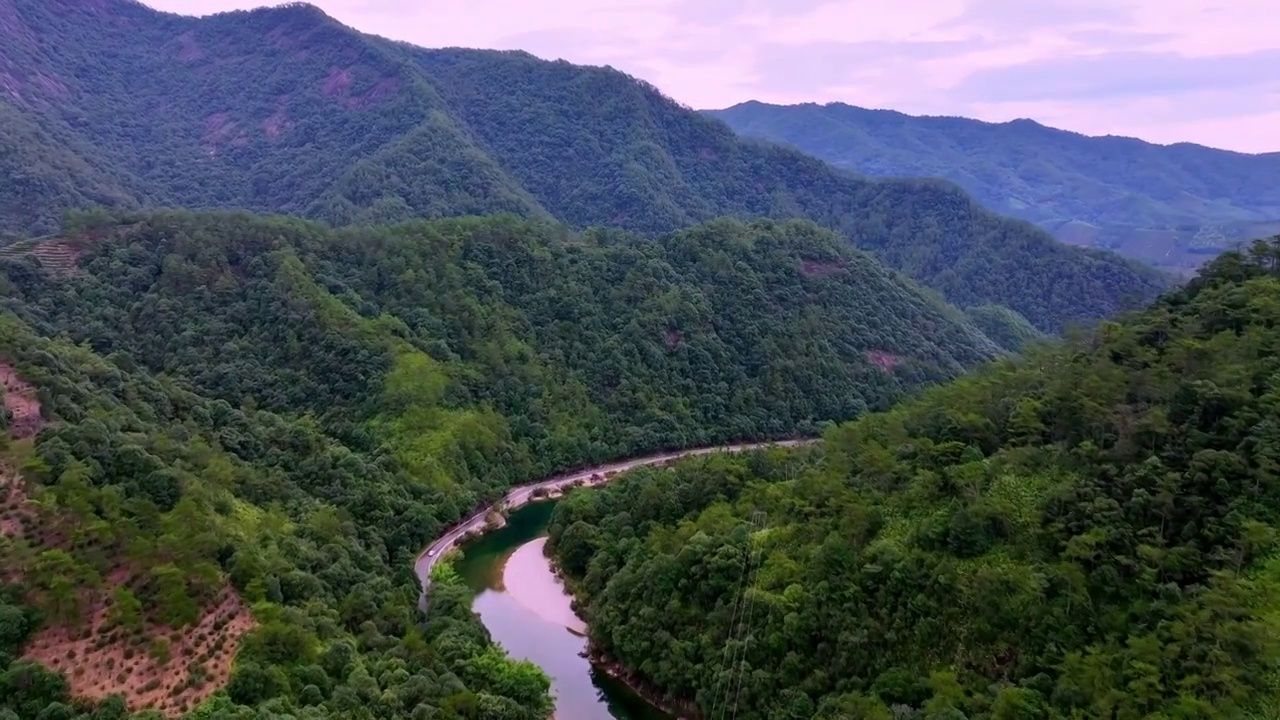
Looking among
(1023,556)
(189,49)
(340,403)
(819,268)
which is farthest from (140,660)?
(189,49)

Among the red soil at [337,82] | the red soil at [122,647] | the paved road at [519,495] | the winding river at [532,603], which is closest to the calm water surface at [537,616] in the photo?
the winding river at [532,603]

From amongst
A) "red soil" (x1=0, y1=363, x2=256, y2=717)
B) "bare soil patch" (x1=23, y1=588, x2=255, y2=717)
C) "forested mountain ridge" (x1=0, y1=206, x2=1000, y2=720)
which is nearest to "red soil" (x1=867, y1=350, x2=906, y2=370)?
"forested mountain ridge" (x1=0, y1=206, x2=1000, y2=720)

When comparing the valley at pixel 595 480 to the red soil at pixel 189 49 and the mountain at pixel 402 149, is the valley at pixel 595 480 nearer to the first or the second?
the mountain at pixel 402 149

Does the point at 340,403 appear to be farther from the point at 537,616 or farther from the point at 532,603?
the point at 537,616

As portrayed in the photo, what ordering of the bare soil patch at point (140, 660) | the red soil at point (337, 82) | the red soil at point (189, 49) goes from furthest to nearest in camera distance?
the red soil at point (189, 49) → the red soil at point (337, 82) → the bare soil patch at point (140, 660)

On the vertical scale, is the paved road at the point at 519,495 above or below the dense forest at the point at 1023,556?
below

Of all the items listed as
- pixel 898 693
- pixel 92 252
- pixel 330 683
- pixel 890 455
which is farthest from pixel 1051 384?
pixel 92 252
